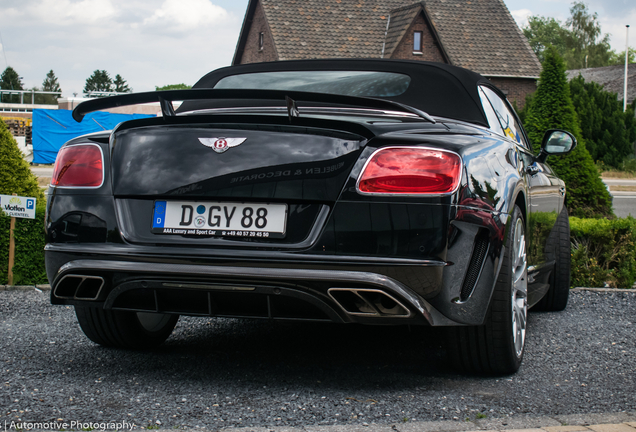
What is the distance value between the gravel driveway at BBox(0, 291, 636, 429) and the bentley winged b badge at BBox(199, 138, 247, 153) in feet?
3.46

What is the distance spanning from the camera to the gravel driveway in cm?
289

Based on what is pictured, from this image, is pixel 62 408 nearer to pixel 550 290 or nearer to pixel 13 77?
pixel 550 290

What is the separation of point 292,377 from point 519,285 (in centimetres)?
127

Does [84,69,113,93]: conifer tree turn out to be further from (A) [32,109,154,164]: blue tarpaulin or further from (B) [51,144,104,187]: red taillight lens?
(B) [51,144,104,187]: red taillight lens

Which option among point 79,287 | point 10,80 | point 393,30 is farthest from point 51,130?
point 10,80

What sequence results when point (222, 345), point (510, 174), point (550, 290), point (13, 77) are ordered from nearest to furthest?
point (510, 174) < point (222, 345) < point (550, 290) < point (13, 77)

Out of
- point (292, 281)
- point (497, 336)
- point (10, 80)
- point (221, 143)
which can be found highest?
point (10, 80)

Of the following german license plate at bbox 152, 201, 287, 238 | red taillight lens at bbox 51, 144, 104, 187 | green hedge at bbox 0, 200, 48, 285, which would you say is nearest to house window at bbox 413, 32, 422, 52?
green hedge at bbox 0, 200, 48, 285

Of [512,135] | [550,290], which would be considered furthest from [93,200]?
[550,290]

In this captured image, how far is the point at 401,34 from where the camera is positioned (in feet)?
117

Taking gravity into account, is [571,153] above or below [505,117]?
below

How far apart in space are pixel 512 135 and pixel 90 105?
2600 mm

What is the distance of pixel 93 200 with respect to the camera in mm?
3139

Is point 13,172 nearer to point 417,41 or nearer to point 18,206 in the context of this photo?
point 18,206
